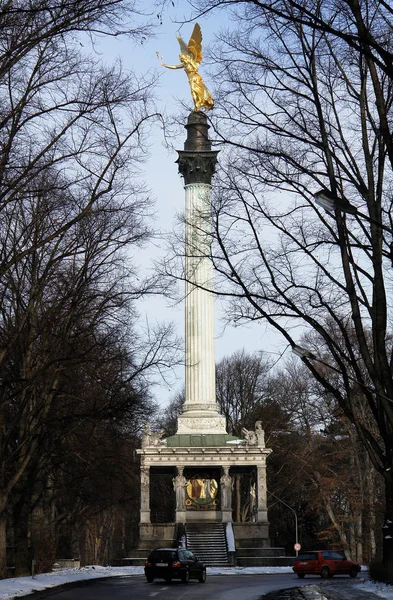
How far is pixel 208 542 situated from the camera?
47562mm

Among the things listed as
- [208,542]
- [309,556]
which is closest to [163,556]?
[309,556]

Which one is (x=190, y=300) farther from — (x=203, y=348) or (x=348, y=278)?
(x=348, y=278)

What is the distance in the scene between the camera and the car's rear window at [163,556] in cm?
3028

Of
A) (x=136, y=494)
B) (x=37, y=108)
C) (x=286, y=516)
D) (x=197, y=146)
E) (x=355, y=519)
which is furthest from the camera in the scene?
(x=286, y=516)

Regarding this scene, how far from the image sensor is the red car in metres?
36.0

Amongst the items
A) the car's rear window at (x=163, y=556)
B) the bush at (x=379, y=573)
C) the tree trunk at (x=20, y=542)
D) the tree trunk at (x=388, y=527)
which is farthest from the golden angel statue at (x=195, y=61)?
the tree trunk at (x=388, y=527)

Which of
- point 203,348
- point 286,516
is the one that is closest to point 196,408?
point 203,348

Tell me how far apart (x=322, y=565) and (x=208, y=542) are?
40.0 ft

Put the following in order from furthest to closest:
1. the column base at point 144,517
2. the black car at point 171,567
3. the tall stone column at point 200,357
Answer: the tall stone column at point 200,357 < the column base at point 144,517 < the black car at point 171,567

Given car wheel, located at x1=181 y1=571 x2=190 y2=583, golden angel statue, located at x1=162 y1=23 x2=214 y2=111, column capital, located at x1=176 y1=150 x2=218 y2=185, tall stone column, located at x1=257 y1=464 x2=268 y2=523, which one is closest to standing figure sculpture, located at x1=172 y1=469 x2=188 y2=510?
tall stone column, located at x1=257 y1=464 x2=268 y2=523

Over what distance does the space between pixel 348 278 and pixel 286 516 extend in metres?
58.6

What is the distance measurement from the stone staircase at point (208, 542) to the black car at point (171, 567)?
14641 mm

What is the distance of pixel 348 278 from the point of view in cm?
1725

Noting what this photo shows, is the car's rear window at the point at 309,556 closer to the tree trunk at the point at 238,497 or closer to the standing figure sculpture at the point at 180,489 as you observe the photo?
the standing figure sculpture at the point at 180,489
